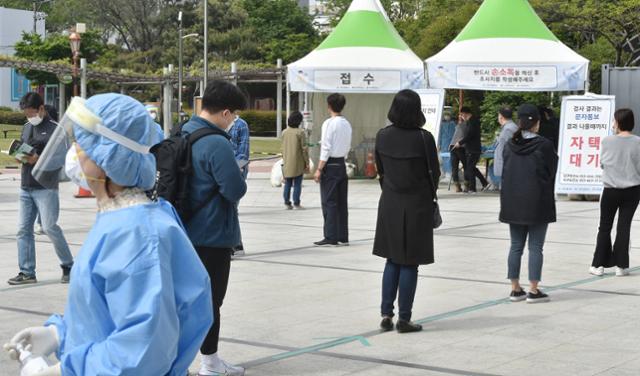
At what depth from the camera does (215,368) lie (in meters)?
6.29

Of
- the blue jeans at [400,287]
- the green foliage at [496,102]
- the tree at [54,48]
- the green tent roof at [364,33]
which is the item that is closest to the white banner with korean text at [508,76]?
the green tent roof at [364,33]

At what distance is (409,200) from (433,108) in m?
12.8

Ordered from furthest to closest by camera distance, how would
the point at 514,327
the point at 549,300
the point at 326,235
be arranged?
the point at 326,235
the point at 549,300
the point at 514,327

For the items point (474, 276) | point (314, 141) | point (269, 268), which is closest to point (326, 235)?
point (269, 268)

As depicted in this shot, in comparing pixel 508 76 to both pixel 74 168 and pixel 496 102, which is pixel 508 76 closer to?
pixel 496 102

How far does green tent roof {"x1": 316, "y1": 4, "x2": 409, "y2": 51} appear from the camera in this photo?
22.1 m

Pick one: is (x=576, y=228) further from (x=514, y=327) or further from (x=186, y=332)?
(x=186, y=332)

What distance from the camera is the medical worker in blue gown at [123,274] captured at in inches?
105

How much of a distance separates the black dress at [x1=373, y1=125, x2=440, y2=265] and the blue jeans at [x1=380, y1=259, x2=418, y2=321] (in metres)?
0.11

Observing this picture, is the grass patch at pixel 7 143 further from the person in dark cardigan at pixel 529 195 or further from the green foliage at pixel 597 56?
the green foliage at pixel 597 56

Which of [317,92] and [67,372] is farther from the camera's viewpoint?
[317,92]

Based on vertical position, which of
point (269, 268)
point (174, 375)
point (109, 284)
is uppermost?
point (109, 284)

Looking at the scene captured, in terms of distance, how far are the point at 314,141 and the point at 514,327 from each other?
16.1 meters

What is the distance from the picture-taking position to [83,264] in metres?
2.76
